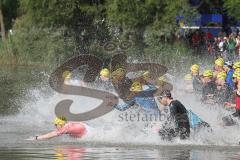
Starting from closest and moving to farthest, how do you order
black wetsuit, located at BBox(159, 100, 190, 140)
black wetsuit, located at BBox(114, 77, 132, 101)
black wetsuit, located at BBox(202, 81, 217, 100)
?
black wetsuit, located at BBox(159, 100, 190, 140) < black wetsuit, located at BBox(202, 81, 217, 100) < black wetsuit, located at BBox(114, 77, 132, 101)

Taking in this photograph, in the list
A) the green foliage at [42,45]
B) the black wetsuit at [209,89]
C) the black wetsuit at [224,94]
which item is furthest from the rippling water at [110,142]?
the green foliage at [42,45]

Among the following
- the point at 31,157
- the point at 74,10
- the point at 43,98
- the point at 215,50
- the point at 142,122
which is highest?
the point at 74,10

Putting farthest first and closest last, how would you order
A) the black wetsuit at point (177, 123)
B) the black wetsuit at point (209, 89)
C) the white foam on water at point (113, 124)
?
1. the black wetsuit at point (209, 89)
2. the white foam on water at point (113, 124)
3. the black wetsuit at point (177, 123)

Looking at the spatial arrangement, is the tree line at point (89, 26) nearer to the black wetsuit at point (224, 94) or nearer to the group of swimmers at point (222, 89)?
the group of swimmers at point (222, 89)

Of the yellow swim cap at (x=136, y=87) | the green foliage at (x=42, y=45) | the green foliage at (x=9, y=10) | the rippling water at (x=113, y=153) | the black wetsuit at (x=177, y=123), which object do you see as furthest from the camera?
the green foliage at (x=9, y=10)

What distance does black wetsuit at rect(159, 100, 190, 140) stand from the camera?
1714 cm

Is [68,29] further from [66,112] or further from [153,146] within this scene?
[153,146]

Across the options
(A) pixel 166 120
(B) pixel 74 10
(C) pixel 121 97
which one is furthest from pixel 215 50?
(A) pixel 166 120

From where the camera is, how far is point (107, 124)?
20297mm

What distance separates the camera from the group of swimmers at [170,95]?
57.0 ft

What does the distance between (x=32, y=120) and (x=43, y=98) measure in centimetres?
340

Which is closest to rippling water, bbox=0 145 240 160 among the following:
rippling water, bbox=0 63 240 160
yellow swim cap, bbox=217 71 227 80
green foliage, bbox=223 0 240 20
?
rippling water, bbox=0 63 240 160

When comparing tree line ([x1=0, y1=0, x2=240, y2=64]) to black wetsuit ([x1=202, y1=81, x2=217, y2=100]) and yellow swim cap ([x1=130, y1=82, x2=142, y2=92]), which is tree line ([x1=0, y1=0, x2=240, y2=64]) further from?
black wetsuit ([x1=202, y1=81, x2=217, y2=100])

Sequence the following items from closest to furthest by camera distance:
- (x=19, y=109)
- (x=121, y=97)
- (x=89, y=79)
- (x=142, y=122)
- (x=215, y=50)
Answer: (x=142, y=122)
(x=121, y=97)
(x=19, y=109)
(x=89, y=79)
(x=215, y=50)
